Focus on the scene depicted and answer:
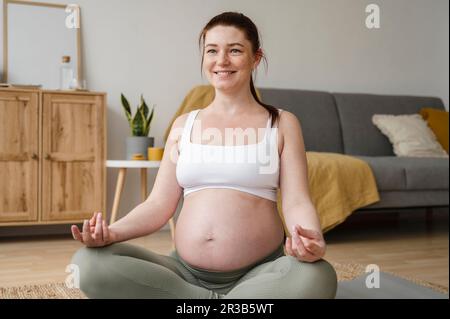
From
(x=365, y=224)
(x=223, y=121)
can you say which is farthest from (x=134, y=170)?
(x=365, y=224)

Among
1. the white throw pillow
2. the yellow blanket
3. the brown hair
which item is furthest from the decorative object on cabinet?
the white throw pillow

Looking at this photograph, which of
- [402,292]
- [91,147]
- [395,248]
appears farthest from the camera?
[395,248]

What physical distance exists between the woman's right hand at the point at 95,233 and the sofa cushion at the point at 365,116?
6.81ft

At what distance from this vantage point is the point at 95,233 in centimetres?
55

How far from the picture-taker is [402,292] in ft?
2.69

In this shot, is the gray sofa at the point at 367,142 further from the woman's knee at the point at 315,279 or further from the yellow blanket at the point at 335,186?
the woman's knee at the point at 315,279

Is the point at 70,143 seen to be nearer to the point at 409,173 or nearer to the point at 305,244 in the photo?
the point at 409,173

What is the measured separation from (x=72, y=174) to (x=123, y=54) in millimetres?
591

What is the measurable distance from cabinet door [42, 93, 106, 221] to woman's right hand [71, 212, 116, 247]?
1.03 metres

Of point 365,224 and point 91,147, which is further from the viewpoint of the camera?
point 365,224

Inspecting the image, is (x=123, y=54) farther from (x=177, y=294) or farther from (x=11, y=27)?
(x=177, y=294)

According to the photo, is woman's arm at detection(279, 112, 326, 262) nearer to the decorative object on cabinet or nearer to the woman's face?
the woman's face

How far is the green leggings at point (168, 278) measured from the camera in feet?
1.75

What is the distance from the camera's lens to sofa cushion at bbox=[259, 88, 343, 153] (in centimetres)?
241
